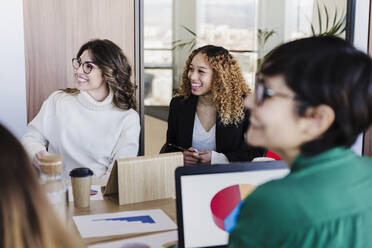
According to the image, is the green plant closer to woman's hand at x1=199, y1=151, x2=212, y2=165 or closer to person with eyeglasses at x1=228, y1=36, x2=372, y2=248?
woman's hand at x1=199, y1=151, x2=212, y2=165

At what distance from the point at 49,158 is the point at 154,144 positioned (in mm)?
2404

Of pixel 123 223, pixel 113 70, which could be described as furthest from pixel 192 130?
pixel 123 223

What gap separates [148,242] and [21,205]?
697 millimetres

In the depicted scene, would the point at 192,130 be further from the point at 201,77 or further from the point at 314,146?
the point at 314,146

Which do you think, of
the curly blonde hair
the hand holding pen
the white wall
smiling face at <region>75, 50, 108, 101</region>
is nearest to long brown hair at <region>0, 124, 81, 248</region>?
the hand holding pen

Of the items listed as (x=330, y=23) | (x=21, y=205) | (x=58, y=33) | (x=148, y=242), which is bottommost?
(x=148, y=242)

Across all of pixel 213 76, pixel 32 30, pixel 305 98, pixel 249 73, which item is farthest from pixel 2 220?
pixel 249 73

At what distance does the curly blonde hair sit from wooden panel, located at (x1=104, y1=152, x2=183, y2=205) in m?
0.93

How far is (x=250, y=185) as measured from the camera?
4.33ft

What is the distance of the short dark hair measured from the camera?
850mm

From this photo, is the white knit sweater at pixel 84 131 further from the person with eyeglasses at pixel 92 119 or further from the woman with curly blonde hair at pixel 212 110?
the woman with curly blonde hair at pixel 212 110

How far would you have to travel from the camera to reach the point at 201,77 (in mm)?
2629

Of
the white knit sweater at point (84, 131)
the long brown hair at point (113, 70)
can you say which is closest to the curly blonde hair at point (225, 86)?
the long brown hair at point (113, 70)

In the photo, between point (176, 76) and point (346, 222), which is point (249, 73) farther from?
point (346, 222)
